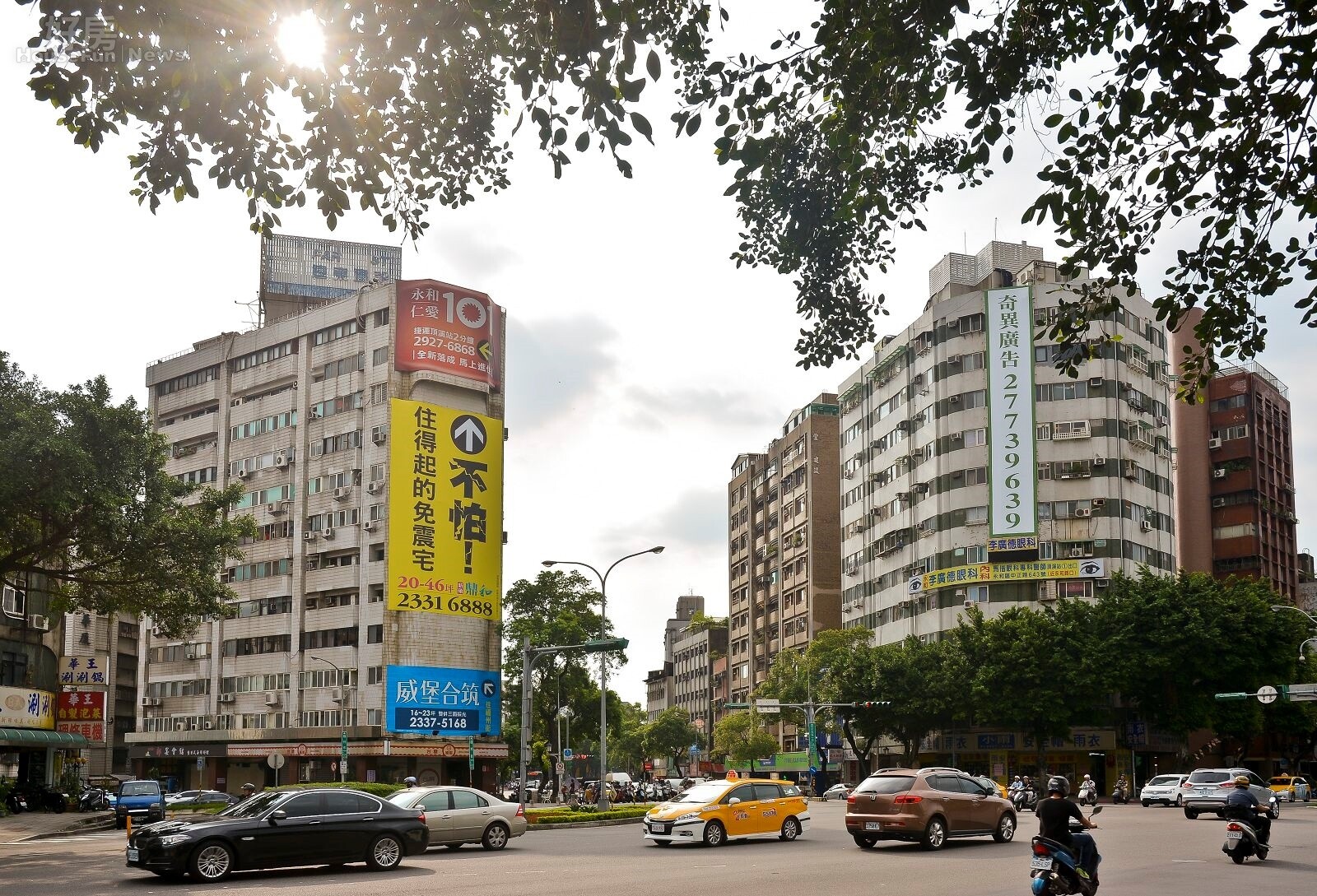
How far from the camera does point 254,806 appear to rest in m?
21.1

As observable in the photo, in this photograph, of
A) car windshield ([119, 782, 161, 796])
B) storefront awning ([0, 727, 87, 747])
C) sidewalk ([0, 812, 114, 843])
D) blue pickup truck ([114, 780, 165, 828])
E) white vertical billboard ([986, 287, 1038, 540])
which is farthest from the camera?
white vertical billboard ([986, 287, 1038, 540])

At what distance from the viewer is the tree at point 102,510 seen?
34.2 metres

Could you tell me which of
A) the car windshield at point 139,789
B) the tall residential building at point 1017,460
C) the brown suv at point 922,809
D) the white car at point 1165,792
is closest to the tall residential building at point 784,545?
the tall residential building at point 1017,460

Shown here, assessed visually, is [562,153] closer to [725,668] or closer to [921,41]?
[921,41]

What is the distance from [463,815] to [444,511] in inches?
1702

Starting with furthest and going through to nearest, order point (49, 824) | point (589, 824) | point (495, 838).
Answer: point (49, 824), point (589, 824), point (495, 838)

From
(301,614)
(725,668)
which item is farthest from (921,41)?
(725,668)

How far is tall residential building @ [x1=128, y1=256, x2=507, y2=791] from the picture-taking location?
68375 millimetres

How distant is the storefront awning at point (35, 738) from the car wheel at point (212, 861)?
31.5 metres

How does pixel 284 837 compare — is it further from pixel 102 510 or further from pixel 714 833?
pixel 102 510

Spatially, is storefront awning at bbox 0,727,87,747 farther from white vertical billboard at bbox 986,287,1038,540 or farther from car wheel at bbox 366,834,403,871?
white vertical billboard at bbox 986,287,1038,540

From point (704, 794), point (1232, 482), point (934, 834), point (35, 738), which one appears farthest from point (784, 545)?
point (934, 834)

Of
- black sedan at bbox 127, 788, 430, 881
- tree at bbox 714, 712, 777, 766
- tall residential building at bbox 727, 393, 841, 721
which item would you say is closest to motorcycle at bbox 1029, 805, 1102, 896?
black sedan at bbox 127, 788, 430, 881

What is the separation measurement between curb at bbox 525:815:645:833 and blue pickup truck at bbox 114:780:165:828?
41.6ft
